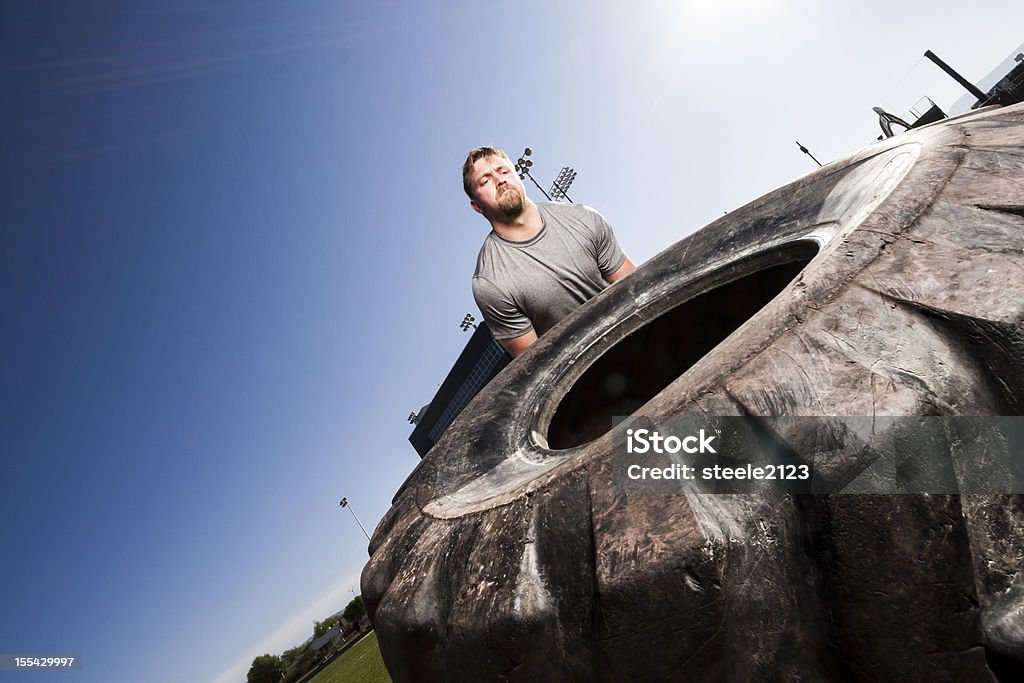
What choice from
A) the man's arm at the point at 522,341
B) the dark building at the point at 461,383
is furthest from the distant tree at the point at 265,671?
the man's arm at the point at 522,341

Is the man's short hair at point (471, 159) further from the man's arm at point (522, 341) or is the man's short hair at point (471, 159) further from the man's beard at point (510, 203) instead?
the man's arm at point (522, 341)

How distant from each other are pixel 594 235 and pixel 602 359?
109 centimetres

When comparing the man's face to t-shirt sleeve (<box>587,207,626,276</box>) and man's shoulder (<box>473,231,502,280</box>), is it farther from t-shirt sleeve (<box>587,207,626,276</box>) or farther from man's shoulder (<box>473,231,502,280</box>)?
t-shirt sleeve (<box>587,207,626,276</box>)

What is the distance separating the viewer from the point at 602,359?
184 centimetres

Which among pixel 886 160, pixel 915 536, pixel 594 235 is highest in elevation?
pixel 594 235

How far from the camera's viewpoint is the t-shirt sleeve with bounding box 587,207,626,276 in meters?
2.78

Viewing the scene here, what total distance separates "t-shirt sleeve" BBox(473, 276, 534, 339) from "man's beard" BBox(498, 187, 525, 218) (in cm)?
33

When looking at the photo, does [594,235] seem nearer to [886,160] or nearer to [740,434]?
Result: [886,160]

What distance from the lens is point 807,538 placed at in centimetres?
65

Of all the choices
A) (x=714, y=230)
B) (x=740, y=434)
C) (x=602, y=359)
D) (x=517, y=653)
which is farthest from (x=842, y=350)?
(x=714, y=230)

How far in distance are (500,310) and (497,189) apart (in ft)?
1.84

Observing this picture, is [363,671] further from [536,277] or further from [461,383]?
[461,383]

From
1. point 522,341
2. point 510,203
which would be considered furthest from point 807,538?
point 510,203

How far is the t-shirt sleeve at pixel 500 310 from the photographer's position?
255 centimetres
